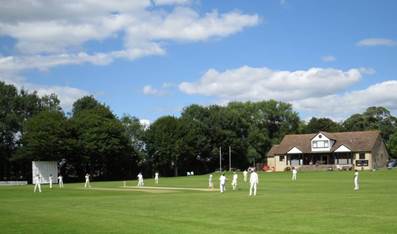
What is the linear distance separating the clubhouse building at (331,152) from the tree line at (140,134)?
1166 cm

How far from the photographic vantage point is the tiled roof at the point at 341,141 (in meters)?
103

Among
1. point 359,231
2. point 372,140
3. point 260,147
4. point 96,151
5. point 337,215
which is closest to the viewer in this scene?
point 359,231

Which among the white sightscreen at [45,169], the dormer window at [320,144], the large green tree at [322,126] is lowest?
the white sightscreen at [45,169]

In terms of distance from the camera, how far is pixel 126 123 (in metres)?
131

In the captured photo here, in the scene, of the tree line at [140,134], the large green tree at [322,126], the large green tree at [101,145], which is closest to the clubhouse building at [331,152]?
the tree line at [140,134]

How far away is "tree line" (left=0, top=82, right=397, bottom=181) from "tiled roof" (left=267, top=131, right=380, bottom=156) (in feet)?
39.2

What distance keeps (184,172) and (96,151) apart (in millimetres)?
27071

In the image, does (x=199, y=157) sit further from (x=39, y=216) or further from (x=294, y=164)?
(x=39, y=216)

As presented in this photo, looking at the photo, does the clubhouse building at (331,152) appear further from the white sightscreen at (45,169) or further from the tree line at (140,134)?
the white sightscreen at (45,169)

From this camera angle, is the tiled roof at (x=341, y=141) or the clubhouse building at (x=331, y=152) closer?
the clubhouse building at (x=331, y=152)

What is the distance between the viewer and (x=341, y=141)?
351 feet

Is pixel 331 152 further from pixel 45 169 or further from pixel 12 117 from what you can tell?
pixel 12 117

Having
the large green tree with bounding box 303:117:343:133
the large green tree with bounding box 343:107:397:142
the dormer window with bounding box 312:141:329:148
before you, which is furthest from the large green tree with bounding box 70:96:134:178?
the large green tree with bounding box 343:107:397:142

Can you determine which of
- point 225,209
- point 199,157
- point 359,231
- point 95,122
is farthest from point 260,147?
point 359,231
